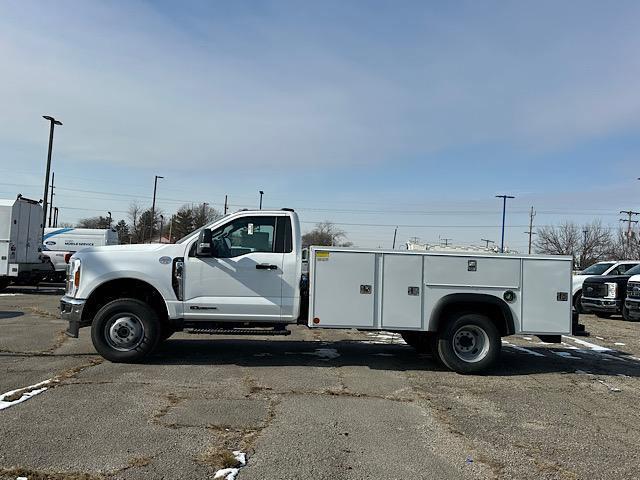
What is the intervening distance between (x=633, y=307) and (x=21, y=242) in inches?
800

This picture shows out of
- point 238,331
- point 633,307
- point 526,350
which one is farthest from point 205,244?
point 633,307

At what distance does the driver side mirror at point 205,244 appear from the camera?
784cm

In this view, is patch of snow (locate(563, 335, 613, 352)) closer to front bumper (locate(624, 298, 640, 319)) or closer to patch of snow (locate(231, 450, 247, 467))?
front bumper (locate(624, 298, 640, 319))

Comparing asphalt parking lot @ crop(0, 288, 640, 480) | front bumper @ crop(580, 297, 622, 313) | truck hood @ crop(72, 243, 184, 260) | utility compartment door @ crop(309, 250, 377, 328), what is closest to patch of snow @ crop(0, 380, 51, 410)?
asphalt parking lot @ crop(0, 288, 640, 480)

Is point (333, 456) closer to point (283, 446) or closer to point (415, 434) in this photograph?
point (283, 446)

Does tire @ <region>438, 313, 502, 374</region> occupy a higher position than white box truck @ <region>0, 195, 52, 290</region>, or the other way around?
white box truck @ <region>0, 195, 52, 290</region>

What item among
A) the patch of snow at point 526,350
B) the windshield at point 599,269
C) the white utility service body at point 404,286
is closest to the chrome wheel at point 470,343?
the white utility service body at point 404,286

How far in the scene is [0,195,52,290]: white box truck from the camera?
1892cm

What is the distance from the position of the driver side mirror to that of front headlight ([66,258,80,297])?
1.78m

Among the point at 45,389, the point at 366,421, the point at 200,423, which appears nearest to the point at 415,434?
the point at 366,421

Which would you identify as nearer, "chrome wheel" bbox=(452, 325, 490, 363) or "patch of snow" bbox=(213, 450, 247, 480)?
"patch of snow" bbox=(213, 450, 247, 480)

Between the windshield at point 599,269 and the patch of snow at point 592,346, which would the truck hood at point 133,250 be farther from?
the windshield at point 599,269

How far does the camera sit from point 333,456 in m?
4.68

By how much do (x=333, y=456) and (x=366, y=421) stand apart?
1.10m
